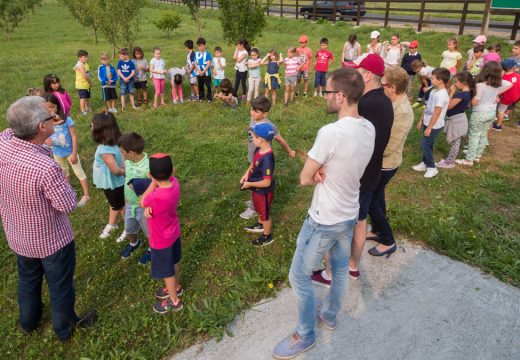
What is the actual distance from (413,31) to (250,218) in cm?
1844

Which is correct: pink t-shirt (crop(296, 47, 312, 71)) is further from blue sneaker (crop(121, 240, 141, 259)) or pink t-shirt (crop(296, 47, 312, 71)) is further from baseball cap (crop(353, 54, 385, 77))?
blue sneaker (crop(121, 240, 141, 259))

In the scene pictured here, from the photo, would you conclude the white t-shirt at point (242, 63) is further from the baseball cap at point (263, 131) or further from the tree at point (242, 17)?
the baseball cap at point (263, 131)

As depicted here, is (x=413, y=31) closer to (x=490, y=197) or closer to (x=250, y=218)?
(x=490, y=197)

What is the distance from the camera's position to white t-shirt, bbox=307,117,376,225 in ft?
8.64

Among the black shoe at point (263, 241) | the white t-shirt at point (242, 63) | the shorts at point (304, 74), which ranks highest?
the white t-shirt at point (242, 63)

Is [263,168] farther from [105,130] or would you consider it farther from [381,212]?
[105,130]

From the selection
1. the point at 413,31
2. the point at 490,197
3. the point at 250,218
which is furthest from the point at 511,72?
the point at 413,31

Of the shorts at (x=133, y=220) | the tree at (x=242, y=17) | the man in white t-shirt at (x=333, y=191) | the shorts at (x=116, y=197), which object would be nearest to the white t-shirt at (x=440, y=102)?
the man in white t-shirt at (x=333, y=191)

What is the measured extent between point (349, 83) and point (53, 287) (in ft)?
10.0

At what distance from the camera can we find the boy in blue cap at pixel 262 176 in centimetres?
428

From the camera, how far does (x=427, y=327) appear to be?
3520 mm

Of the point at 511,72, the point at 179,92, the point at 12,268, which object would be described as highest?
the point at 511,72

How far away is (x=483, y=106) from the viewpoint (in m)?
6.84

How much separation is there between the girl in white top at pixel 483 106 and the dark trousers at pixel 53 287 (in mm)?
6756
